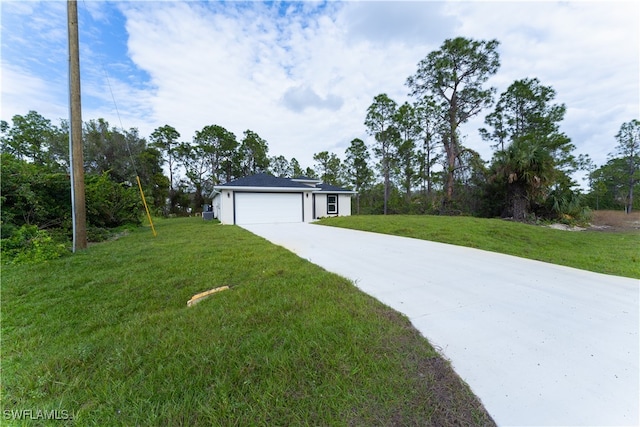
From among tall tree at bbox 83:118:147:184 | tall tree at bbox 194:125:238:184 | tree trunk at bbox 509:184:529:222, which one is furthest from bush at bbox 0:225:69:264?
tall tree at bbox 194:125:238:184

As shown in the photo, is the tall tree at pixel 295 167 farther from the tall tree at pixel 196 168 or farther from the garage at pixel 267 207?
the garage at pixel 267 207

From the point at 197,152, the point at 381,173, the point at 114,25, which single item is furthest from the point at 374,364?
the point at 197,152

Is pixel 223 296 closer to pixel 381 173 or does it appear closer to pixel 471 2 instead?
pixel 471 2

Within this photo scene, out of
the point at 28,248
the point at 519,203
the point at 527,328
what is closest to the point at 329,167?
the point at 519,203

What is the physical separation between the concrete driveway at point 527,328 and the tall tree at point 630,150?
3348 cm

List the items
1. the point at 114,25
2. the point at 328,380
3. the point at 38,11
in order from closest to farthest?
1. the point at 328,380
2. the point at 38,11
3. the point at 114,25

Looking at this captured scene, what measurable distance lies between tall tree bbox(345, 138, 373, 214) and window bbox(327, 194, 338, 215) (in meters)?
8.09

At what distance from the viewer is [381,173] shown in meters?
23.2

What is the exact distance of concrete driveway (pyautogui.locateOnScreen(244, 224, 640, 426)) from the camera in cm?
147

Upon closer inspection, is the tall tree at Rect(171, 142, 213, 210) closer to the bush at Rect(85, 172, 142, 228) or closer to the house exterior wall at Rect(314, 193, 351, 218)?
the bush at Rect(85, 172, 142, 228)

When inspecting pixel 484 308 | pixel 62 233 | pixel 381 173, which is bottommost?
pixel 484 308

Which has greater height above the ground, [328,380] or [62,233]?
[62,233]

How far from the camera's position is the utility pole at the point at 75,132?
5523mm

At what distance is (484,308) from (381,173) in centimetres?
2151
